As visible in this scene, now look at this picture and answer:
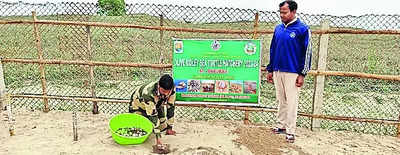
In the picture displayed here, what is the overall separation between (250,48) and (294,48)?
0.80m

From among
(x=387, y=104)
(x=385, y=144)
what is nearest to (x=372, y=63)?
(x=387, y=104)

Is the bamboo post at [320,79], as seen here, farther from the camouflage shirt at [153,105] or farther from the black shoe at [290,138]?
the camouflage shirt at [153,105]

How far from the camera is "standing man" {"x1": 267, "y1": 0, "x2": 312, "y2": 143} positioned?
4.29 metres

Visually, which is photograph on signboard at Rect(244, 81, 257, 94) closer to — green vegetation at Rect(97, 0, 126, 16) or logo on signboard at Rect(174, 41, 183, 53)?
logo on signboard at Rect(174, 41, 183, 53)

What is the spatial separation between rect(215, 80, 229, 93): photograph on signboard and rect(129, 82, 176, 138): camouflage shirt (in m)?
0.83

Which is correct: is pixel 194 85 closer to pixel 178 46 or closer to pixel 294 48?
pixel 178 46

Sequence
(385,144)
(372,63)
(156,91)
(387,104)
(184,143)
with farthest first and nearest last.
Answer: (372,63), (387,104), (385,144), (184,143), (156,91)

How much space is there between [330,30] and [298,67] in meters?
0.93

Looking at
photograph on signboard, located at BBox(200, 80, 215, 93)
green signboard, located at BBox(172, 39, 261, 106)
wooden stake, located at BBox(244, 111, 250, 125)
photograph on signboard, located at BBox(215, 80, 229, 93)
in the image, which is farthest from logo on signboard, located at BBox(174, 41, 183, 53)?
wooden stake, located at BBox(244, 111, 250, 125)

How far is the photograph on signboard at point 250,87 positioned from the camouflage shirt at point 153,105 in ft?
3.75

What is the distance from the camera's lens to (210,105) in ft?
17.7

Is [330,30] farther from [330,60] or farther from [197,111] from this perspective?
[330,60]

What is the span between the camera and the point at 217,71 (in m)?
5.16

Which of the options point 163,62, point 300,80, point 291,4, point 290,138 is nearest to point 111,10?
point 163,62
